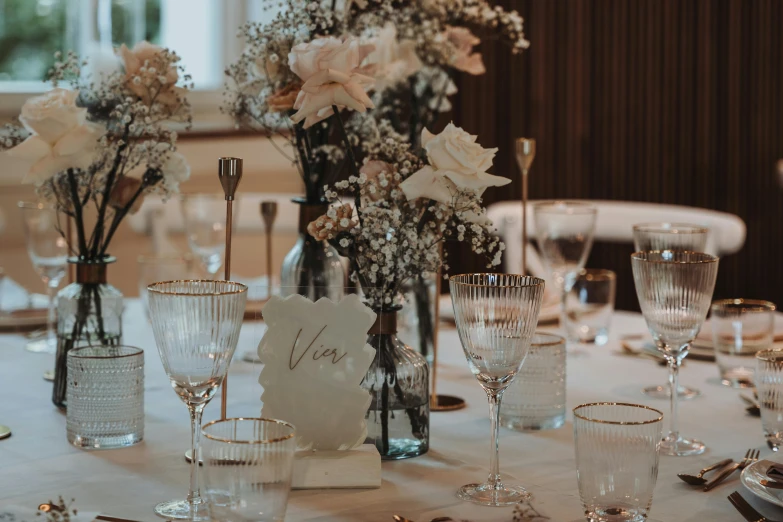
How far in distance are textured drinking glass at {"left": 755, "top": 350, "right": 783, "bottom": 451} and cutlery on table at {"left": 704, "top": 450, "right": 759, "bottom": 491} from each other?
5 cm

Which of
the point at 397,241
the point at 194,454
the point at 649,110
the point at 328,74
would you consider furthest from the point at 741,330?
the point at 649,110

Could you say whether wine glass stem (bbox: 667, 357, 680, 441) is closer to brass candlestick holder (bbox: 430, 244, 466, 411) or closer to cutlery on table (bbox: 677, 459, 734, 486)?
cutlery on table (bbox: 677, 459, 734, 486)

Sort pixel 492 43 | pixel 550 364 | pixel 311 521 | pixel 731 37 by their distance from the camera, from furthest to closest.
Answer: pixel 492 43 → pixel 731 37 → pixel 550 364 → pixel 311 521

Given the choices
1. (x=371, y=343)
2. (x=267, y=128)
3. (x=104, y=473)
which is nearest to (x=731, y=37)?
(x=267, y=128)

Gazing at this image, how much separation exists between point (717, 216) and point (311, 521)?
2035 millimetres

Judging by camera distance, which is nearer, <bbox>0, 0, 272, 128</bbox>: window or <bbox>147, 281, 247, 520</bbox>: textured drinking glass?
<bbox>147, 281, 247, 520</bbox>: textured drinking glass

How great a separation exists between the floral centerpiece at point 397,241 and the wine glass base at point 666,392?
0.49 meters

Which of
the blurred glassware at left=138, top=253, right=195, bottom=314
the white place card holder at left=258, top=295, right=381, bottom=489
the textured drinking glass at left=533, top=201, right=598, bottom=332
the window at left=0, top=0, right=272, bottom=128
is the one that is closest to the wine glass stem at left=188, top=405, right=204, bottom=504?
the white place card holder at left=258, top=295, right=381, bottom=489

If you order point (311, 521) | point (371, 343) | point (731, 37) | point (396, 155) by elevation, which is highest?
point (731, 37)

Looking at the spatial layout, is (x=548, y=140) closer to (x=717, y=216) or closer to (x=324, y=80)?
(x=717, y=216)

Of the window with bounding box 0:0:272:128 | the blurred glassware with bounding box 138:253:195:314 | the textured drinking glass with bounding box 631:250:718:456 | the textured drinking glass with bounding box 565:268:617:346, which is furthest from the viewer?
the window with bounding box 0:0:272:128

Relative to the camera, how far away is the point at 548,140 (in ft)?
14.1

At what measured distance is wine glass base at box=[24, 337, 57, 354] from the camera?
5.93 feet

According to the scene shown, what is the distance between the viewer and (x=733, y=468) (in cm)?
115
